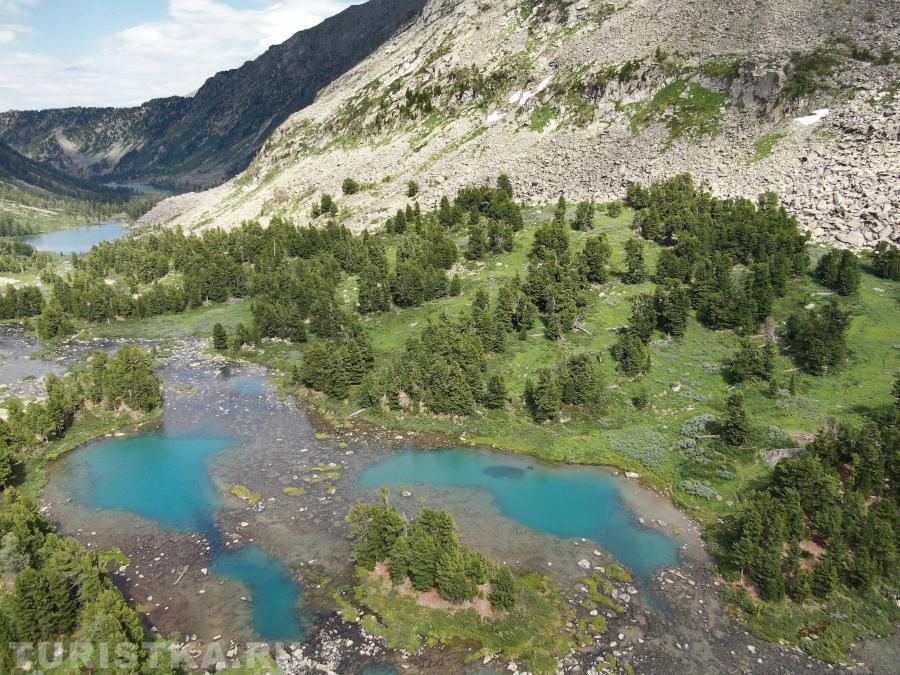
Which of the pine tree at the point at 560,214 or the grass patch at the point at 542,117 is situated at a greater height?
the grass patch at the point at 542,117

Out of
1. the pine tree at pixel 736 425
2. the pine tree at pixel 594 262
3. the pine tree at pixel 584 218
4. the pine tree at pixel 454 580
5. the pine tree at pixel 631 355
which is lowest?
the pine tree at pixel 454 580

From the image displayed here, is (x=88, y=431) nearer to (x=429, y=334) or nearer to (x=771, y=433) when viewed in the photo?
(x=429, y=334)

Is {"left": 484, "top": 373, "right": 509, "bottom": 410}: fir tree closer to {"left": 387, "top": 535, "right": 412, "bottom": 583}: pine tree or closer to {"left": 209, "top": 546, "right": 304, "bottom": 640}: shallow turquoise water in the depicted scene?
{"left": 387, "top": 535, "right": 412, "bottom": 583}: pine tree

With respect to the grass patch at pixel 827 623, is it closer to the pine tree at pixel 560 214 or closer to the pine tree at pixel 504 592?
the pine tree at pixel 504 592

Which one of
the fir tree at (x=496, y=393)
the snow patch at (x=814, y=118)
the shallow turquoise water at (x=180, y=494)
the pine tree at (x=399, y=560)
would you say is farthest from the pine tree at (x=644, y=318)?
the snow patch at (x=814, y=118)

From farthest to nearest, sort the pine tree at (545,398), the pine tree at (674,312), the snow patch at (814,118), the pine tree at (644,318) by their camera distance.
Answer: the snow patch at (814,118), the pine tree at (674,312), the pine tree at (644,318), the pine tree at (545,398)

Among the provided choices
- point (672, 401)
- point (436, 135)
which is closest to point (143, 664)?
point (672, 401)

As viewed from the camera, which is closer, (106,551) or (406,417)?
(106,551)
